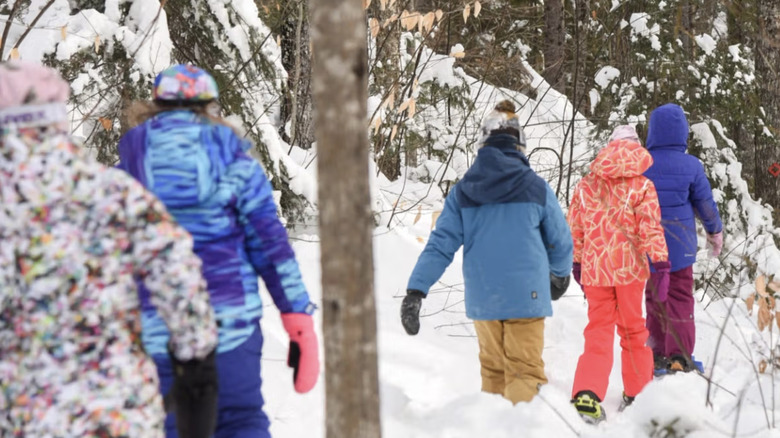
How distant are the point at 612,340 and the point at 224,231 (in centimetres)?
320

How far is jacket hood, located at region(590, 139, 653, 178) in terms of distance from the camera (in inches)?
197

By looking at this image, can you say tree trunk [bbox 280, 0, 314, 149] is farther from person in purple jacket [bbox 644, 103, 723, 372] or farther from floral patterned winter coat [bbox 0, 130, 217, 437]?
floral patterned winter coat [bbox 0, 130, 217, 437]

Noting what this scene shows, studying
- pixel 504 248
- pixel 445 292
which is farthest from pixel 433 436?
pixel 445 292

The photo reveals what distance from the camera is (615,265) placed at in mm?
5035

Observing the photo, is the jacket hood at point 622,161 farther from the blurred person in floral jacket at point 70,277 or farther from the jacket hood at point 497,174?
the blurred person in floral jacket at point 70,277

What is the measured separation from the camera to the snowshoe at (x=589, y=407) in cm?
471

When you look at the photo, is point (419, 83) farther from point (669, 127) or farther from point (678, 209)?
point (678, 209)

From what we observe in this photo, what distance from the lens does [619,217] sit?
5.12 meters

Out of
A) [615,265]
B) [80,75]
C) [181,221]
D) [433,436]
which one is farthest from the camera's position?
[80,75]

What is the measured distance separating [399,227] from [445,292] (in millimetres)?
1045

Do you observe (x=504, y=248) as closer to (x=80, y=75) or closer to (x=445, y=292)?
(x=445, y=292)

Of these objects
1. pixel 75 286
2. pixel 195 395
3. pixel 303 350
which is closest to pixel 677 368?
pixel 303 350

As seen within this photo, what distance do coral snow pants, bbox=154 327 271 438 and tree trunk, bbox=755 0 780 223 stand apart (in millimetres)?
7618

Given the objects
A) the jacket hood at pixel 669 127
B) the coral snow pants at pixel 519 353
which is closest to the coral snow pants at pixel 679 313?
the jacket hood at pixel 669 127
